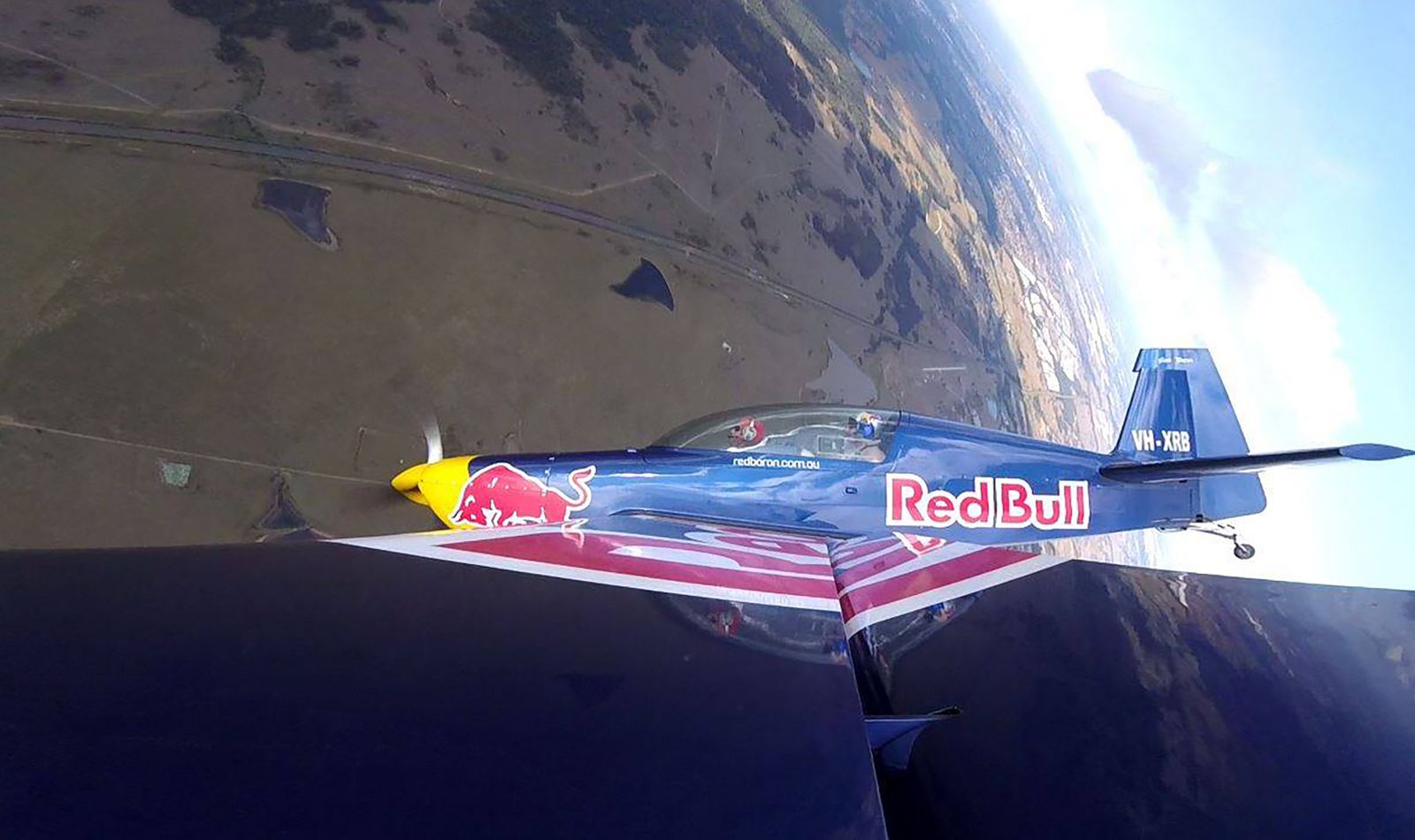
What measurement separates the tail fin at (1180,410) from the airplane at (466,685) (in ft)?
26.5

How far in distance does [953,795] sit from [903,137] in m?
26.3

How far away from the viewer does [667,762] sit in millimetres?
1537

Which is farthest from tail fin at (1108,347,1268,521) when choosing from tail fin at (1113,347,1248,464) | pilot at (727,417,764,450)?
pilot at (727,417,764,450)

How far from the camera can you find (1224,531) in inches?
371

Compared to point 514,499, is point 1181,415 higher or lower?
higher

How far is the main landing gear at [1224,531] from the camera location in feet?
29.0

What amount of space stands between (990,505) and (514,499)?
5.03 meters

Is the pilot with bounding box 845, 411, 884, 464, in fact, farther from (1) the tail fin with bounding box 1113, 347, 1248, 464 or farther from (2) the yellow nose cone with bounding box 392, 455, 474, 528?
(1) the tail fin with bounding box 1113, 347, 1248, 464

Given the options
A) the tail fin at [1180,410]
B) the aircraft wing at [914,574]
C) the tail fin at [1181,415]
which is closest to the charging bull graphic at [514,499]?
the aircraft wing at [914,574]

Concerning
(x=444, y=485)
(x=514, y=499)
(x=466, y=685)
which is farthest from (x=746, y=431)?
(x=466, y=685)

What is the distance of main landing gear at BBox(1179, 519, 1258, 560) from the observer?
883cm

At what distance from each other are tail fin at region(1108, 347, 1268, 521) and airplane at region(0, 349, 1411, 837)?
8034 millimetres

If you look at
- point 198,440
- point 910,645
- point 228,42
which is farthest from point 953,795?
point 228,42

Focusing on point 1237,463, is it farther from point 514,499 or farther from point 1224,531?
point 514,499
